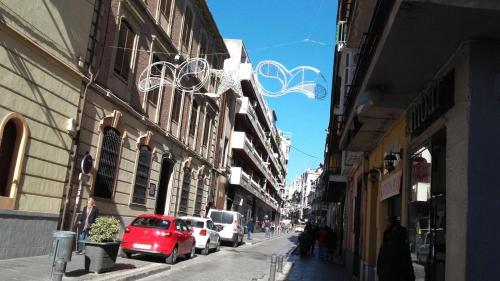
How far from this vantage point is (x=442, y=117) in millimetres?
7789

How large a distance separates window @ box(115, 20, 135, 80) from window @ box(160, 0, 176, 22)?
3.48m

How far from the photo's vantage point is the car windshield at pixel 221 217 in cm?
2819

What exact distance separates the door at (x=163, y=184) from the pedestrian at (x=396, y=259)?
58.0 feet

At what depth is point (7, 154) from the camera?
12.3 m

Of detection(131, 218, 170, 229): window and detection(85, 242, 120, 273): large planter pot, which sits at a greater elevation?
detection(131, 218, 170, 229): window

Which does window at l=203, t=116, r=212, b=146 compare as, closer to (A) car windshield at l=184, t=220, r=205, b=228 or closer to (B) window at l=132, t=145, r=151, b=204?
(B) window at l=132, t=145, r=151, b=204

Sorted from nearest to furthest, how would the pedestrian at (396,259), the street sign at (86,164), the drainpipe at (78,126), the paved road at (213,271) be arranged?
the pedestrian at (396,259), the paved road at (213,271), the street sign at (86,164), the drainpipe at (78,126)

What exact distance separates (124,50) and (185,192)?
11.8m

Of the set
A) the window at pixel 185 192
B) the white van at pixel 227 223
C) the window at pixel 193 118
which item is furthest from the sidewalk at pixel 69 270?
the window at pixel 193 118

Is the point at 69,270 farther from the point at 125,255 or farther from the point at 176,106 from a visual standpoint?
the point at 176,106

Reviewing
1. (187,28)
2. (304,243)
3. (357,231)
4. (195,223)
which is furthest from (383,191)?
(187,28)

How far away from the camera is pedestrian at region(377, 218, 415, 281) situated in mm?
8203

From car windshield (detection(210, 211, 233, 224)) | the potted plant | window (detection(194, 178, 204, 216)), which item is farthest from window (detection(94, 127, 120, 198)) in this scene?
window (detection(194, 178, 204, 216))

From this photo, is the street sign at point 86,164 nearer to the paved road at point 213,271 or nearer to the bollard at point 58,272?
the paved road at point 213,271
